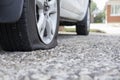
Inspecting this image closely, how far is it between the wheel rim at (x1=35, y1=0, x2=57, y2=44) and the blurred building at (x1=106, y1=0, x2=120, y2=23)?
118ft

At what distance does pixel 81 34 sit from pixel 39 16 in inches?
171

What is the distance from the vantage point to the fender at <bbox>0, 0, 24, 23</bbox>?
11.3 feet

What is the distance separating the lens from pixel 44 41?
417 cm

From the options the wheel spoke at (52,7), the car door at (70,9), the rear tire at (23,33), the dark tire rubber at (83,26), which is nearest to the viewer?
the rear tire at (23,33)

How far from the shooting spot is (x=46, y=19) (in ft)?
14.3

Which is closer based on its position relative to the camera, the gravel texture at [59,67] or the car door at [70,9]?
the gravel texture at [59,67]

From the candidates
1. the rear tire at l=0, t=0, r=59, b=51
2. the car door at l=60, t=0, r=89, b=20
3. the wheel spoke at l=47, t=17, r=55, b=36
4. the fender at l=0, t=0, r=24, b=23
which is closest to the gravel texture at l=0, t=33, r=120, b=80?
the rear tire at l=0, t=0, r=59, b=51

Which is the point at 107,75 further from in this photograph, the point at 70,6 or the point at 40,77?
the point at 70,6

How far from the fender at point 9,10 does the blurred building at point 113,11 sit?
37.0 meters

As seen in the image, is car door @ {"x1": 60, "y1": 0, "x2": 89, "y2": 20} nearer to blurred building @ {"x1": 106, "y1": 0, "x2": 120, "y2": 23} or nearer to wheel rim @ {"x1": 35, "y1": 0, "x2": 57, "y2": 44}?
wheel rim @ {"x1": 35, "y1": 0, "x2": 57, "y2": 44}

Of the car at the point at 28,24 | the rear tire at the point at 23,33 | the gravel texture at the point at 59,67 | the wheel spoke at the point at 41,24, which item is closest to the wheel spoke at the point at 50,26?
the car at the point at 28,24

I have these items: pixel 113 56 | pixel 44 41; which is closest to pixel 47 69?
pixel 113 56

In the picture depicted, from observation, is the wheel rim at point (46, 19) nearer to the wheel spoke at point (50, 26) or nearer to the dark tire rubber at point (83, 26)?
the wheel spoke at point (50, 26)

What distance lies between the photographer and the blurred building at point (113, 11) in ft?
132
